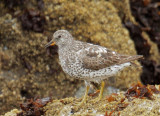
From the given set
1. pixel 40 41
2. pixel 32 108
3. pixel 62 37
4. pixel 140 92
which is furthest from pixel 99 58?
pixel 40 41

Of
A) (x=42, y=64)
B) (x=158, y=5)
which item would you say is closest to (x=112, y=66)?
(x=42, y=64)

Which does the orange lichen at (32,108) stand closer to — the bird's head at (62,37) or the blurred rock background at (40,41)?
the bird's head at (62,37)

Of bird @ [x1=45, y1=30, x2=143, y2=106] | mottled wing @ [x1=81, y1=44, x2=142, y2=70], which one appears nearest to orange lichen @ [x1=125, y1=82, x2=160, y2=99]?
bird @ [x1=45, y1=30, x2=143, y2=106]

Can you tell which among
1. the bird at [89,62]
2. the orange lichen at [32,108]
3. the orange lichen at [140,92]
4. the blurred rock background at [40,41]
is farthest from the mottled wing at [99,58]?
the blurred rock background at [40,41]

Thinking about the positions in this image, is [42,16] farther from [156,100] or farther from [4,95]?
[156,100]

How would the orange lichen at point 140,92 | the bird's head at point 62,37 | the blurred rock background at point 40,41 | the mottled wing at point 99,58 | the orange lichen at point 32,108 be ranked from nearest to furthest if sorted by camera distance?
the orange lichen at point 140,92 < the orange lichen at point 32,108 < the mottled wing at point 99,58 < the bird's head at point 62,37 < the blurred rock background at point 40,41

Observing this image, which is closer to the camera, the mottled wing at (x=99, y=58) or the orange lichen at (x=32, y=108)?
the orange lichen at (x=32, y=108)

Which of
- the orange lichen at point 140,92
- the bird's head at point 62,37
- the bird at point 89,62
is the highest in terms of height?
the bird's head at point 62,37
